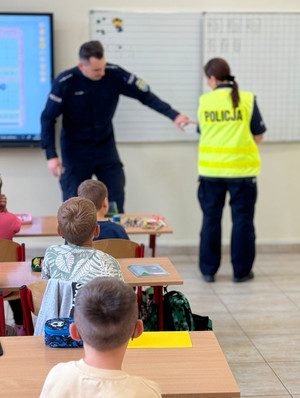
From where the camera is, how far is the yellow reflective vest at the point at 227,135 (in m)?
4.66

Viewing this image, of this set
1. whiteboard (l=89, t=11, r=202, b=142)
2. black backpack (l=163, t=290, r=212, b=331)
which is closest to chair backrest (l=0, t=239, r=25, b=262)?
black backpack (l=163, t=290, r=212, b=331)

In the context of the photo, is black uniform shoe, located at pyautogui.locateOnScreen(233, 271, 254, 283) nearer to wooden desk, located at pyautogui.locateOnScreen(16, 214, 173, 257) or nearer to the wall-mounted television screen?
wooden desk, located at pyautogui.locateOnScreen(16, 214, 173, 257)

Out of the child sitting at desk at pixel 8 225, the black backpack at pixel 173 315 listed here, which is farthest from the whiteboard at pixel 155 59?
the black backpack at pixel 173 315

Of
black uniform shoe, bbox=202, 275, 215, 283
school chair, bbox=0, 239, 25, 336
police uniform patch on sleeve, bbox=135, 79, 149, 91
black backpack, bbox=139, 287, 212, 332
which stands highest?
police uniform patch on sleeve, bbox=135, 79, 149, 91

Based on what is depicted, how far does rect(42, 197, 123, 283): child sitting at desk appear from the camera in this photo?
7.59 ft

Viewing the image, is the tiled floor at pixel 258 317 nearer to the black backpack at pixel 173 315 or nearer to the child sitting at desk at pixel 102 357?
the black backpack at pixel 173 315

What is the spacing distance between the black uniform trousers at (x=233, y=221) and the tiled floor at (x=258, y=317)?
18 centimetres

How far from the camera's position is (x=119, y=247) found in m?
3.21

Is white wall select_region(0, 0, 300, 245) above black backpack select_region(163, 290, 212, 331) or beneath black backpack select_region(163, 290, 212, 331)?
above

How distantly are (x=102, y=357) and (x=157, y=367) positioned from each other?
1.36ft

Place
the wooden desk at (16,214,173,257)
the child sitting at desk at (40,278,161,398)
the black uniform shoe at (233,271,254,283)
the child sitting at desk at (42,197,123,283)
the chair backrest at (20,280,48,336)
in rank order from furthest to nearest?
the black uniform shoe at (233,271,254,283) < the wooden desk at (16,214,173,257) < the chair backrest at (20,280,48,336) < the child sitting at desk at (42,197,123,283) < the child sitting at desk at (40,278,161,398)

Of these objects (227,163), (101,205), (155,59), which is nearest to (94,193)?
(101,205)

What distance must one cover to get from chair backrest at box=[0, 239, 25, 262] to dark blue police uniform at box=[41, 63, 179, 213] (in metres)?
1.57

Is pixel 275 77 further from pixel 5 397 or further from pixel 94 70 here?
pixel 5 397
